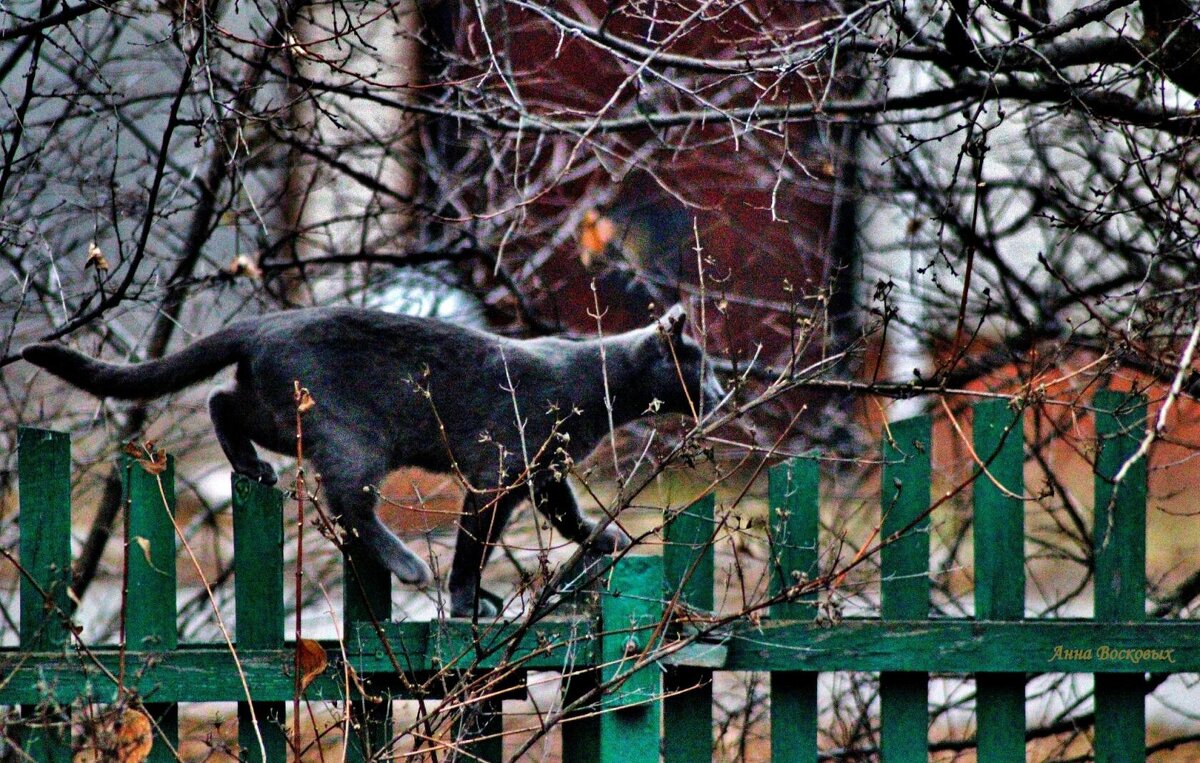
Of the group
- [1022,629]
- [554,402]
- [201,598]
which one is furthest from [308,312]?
[201,598]

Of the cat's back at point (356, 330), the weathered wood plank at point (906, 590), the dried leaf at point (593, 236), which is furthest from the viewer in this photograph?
the dried leaf at point (593, 236)

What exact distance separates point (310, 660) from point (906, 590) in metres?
1.44

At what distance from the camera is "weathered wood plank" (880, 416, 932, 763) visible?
3.09m

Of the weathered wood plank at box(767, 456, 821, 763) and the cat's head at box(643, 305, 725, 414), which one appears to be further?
the cat's head at box(643, 305, 725, 414)

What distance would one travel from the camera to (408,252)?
16.5 ft

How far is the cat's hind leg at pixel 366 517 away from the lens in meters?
2.94

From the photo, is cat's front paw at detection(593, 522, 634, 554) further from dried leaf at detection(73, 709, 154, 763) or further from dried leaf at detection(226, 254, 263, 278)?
dried leaf at detection(226, 254, 263, 278)

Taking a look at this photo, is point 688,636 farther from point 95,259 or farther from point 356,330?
point 95,259

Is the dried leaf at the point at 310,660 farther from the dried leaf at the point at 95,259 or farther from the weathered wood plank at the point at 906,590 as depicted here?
the weathered wood plank at the point at 906,590

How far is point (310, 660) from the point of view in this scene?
2582 mm

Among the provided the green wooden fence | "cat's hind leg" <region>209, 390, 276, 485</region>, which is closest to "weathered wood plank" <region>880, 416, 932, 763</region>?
the green wooden fence

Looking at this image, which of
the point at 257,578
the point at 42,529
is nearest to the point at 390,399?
the point at 257,578

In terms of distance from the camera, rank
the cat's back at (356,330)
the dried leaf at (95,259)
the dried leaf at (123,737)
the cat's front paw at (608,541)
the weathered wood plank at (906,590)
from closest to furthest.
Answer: the dried leaf at (123,737)
the dried leaf at (95,259)
the cat's back at (356,330)
the weathered wood plank at (906,590)
the cat's front paw at (608,541)

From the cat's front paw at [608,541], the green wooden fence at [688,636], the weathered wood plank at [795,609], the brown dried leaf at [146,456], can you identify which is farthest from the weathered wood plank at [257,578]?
the weathered wood plank at [795,609]
